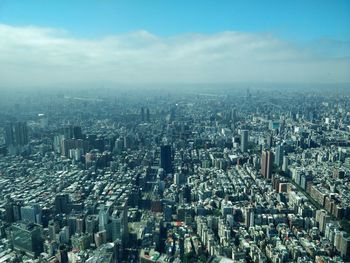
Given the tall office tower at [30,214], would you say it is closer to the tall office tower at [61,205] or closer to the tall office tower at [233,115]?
the tall office tower at [61,205]

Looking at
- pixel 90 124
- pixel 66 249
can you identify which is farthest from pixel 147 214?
pixel 90 124

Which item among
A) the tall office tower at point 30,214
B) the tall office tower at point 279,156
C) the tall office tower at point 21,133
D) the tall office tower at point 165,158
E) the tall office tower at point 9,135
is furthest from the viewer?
the tall office tower at point 21,133

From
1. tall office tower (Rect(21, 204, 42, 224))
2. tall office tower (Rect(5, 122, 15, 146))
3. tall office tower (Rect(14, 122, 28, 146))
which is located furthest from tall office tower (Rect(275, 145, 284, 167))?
tall office tower (Rect(5, 122, 15, 146))

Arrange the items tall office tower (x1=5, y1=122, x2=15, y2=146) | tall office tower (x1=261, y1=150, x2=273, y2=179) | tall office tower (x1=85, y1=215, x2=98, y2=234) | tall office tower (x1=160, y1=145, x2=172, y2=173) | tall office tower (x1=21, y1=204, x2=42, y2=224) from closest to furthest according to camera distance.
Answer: tall office tower (x1=85, y1=215, x2=98, y2=234), tall office tower (x1=21, y1=204, x2=42, y2=224), tall office tower (x1=261, y1=150, x2=273, y2=179), tall office tower (x1=160, y1=145, x2=172, y2=173), tall office tower (x1=5, y1=122, x2=15, y2=146)

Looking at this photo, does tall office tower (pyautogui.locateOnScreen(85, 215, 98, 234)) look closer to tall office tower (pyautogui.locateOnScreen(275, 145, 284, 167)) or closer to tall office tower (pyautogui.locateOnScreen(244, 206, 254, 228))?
tall office tower (pyautogui.locateOnScreen(244, 206, 254, 228))

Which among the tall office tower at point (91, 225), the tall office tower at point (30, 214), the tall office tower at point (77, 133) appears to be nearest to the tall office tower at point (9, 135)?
the tall office tower at point (77, 133)

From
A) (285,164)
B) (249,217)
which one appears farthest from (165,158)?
(249,217)
